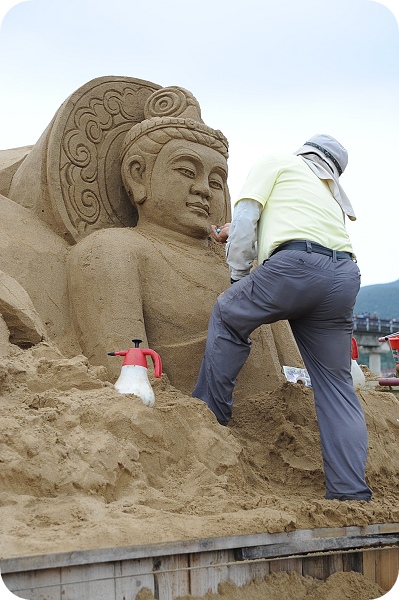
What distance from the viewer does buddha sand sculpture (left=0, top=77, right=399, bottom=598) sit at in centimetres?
274

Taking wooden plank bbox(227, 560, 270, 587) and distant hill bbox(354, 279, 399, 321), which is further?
distant hill bbox(354, 279, 399, 321)

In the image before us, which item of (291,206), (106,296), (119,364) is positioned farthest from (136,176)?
(291,206)

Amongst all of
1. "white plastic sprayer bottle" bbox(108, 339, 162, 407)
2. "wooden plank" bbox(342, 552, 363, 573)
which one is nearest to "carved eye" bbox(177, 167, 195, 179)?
"white plastic sprayer bottle" bbox(108, 339, 162, 407)

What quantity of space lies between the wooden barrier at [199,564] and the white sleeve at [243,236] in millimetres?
1254

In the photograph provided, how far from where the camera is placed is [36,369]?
3.30 m

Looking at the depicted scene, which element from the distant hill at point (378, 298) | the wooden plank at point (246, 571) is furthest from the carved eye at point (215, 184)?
the distant hill at point (378, 298)

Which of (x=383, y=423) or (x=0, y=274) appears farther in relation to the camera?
(x=383, y=423)

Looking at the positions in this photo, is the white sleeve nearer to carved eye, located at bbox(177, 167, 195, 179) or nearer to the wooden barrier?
carved eye, located at bbox(177, 167, 195, 179)

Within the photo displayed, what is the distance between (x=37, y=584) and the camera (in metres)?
2.33

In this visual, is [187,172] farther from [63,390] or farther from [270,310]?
[63,390]

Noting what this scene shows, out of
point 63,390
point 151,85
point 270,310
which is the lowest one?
point 63,390

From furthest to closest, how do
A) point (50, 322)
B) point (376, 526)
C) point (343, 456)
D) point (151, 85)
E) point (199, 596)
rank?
point (151, 85) < point (50, 322) < point (343, 456) < point (376, 526) < point (199, 596)

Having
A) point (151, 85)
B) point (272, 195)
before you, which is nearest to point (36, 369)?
point (272, 195)

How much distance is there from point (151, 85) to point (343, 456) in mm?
2570
